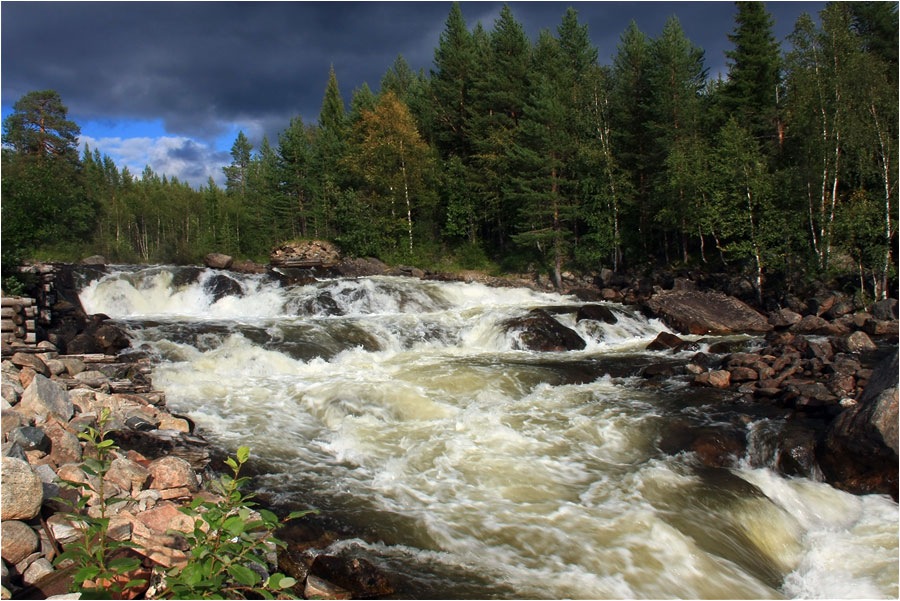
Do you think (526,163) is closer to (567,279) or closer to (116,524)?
(567,279)

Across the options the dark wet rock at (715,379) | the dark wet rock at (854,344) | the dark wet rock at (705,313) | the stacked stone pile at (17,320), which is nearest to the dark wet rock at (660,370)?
the dark wet rock at (715,379)

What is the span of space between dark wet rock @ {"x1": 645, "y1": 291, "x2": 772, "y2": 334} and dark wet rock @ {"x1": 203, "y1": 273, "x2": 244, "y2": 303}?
16728 mm

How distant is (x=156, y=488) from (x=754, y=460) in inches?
339

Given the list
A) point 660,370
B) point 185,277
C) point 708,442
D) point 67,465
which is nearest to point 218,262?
point 185,277

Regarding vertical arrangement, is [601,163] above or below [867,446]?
above

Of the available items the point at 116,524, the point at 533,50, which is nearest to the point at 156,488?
the point at 116,524

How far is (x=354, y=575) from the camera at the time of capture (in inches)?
207

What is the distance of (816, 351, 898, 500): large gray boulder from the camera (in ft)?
25.5

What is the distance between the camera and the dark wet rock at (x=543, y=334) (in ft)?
56.9

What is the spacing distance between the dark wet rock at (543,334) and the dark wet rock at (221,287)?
1173 centimetres

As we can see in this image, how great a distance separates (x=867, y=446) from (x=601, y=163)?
2453 centimetres

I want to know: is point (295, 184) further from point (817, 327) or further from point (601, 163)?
point (817, 327)

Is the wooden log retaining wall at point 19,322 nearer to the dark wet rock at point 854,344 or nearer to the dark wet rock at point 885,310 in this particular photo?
the dark wet rock at point 854,344

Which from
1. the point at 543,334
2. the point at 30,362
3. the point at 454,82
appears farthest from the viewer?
the point at 454,82
